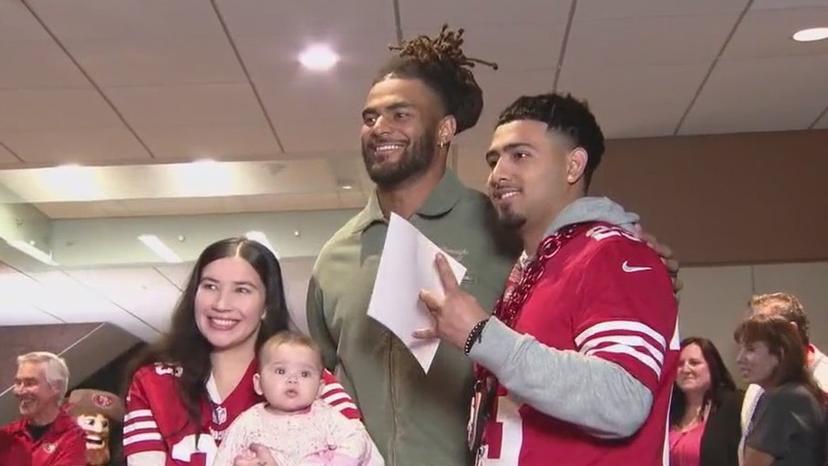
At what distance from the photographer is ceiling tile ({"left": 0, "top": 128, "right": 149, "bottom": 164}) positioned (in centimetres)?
523

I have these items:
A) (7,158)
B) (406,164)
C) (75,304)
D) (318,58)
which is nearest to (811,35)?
(318,58)

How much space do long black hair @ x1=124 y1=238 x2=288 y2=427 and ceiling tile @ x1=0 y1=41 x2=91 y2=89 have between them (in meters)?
2.61

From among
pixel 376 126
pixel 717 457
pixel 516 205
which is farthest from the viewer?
pixel 717 457

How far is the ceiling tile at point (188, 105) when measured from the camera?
465 centimetres

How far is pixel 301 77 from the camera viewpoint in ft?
14.9

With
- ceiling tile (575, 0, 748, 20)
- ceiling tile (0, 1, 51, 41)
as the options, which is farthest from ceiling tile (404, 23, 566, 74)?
ceiling tile (0, 1, 51, 41)

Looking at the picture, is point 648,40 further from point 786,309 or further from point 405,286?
point 405,286

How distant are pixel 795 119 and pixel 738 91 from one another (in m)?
0.59

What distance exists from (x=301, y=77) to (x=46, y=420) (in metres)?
1.80

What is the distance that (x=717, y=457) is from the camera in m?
3.58

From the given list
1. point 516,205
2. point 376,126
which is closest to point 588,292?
point 516,205

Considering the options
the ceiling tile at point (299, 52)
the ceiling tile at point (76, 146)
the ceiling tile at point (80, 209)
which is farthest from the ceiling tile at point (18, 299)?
the ceiling tile at point (299, 52)

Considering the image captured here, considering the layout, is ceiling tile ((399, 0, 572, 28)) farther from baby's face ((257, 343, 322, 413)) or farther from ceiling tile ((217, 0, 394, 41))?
baby's face ((257, 343, 322, 413))

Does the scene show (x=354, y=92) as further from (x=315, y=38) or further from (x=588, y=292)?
(x=588, y=292)
